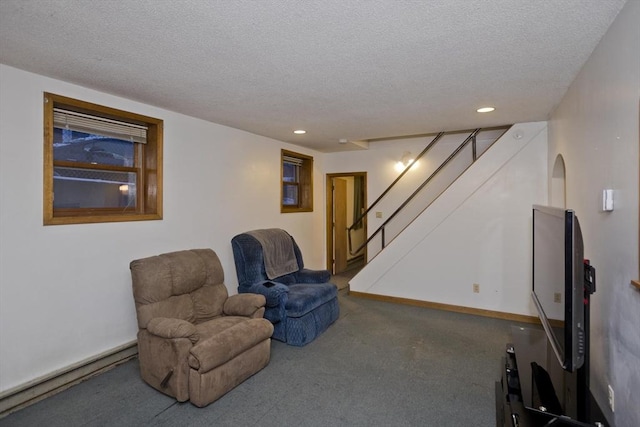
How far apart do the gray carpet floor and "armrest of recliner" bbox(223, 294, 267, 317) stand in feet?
1.62

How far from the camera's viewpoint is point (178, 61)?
Result: 2.25 metres

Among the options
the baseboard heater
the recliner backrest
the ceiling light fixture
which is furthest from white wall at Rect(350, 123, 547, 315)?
the baseboard heater

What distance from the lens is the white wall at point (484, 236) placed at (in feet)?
13.5

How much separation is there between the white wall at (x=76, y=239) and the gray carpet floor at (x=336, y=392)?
0.41 m

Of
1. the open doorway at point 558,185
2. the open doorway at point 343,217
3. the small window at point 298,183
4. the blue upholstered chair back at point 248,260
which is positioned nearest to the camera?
the open doorway at point 558,185

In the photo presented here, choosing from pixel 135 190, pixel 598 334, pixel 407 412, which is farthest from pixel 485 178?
pixel 135 190

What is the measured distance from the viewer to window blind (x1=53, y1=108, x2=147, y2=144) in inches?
105

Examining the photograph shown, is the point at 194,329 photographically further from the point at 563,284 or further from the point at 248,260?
the point at 563,284

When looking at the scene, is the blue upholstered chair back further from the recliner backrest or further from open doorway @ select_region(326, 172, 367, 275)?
open doorway @ select_region(326, 172, 367, 275)

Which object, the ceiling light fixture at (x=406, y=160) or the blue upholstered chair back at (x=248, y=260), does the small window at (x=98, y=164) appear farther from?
the ceiling light fixture at (x=406, y=160)

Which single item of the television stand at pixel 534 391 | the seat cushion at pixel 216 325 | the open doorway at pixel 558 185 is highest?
the open doorway at pixel 558 185

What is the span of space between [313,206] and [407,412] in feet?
13.0

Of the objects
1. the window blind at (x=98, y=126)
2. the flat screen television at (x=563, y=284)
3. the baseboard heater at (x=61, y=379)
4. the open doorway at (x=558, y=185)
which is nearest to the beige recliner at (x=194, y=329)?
the baseboard heater at (x=61, y=379)

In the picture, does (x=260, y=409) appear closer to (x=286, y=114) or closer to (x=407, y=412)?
(x=407, y=412)
